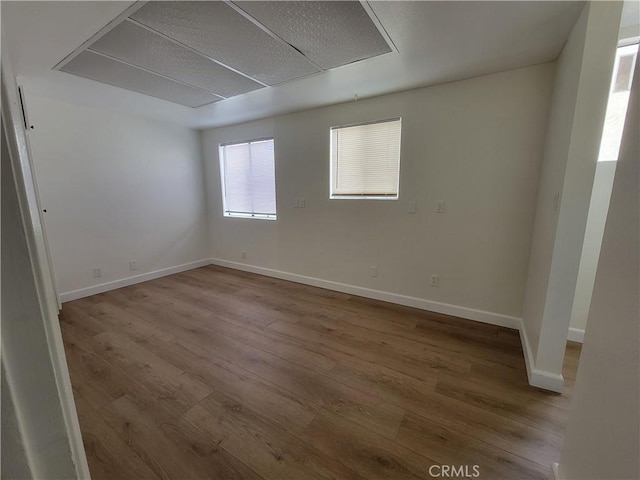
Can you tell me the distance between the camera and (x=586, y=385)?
38.9 inches

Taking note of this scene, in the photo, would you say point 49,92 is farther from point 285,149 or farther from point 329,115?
point 329,115

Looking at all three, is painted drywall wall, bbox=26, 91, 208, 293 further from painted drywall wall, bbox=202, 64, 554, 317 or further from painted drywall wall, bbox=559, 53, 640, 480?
painted drywall wall, bbox=559, 53, 640, 480

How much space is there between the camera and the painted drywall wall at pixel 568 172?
137 cm

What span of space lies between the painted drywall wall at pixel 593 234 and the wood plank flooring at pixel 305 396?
1.03 feet

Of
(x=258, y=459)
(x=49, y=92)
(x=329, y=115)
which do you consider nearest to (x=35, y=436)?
(x=258, y=459)

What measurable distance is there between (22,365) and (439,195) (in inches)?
111

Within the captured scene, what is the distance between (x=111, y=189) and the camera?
11.1ft

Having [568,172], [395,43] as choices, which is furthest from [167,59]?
[568,172]

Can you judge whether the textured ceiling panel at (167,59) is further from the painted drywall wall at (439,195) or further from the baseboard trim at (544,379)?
the baseboard trim at (544,379)

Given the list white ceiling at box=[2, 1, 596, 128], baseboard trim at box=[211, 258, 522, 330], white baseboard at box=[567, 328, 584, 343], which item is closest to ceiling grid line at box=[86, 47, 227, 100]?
white ceiling at box=[2, 1, 596, 128]

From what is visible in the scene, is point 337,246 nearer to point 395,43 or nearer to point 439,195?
point 439,195

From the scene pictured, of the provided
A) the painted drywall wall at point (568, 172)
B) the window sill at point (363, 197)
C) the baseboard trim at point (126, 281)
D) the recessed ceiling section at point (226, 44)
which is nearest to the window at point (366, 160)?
the window sill at point (363, 197)

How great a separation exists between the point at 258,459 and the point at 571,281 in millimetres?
2002

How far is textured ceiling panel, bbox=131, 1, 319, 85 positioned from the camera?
4.93 feet
